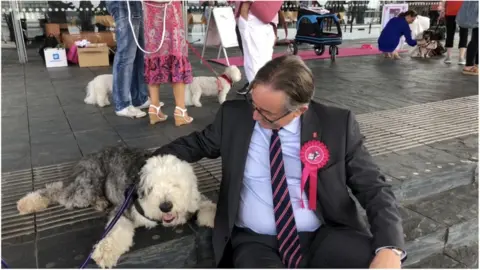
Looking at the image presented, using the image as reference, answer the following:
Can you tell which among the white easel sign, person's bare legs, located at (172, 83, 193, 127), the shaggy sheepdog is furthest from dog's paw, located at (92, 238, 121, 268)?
the white easel sign

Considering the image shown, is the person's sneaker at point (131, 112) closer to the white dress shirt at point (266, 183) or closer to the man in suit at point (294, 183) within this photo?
the man in suit at point (294, 183)

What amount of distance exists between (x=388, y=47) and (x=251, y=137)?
9704 mm

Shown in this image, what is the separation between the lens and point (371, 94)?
641 centimetres

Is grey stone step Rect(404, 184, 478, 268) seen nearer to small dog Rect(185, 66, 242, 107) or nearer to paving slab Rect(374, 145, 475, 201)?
paving slab Rect(374, 145, 475, 201)

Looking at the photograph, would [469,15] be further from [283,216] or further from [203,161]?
[283,216]

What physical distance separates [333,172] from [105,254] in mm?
1263

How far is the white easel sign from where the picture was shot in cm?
858

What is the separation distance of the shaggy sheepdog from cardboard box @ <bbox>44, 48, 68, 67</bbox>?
264 inches

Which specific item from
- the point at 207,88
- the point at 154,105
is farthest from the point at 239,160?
the point at 207,88

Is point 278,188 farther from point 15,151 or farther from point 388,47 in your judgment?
point 388,47

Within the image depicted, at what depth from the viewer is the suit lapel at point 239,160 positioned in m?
2.11

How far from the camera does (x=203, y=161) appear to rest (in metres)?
3.58

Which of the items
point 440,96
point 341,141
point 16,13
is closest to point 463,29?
point 440,96

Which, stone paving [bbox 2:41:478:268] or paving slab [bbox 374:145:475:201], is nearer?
stone paving [bbox 2:41:478:268]
